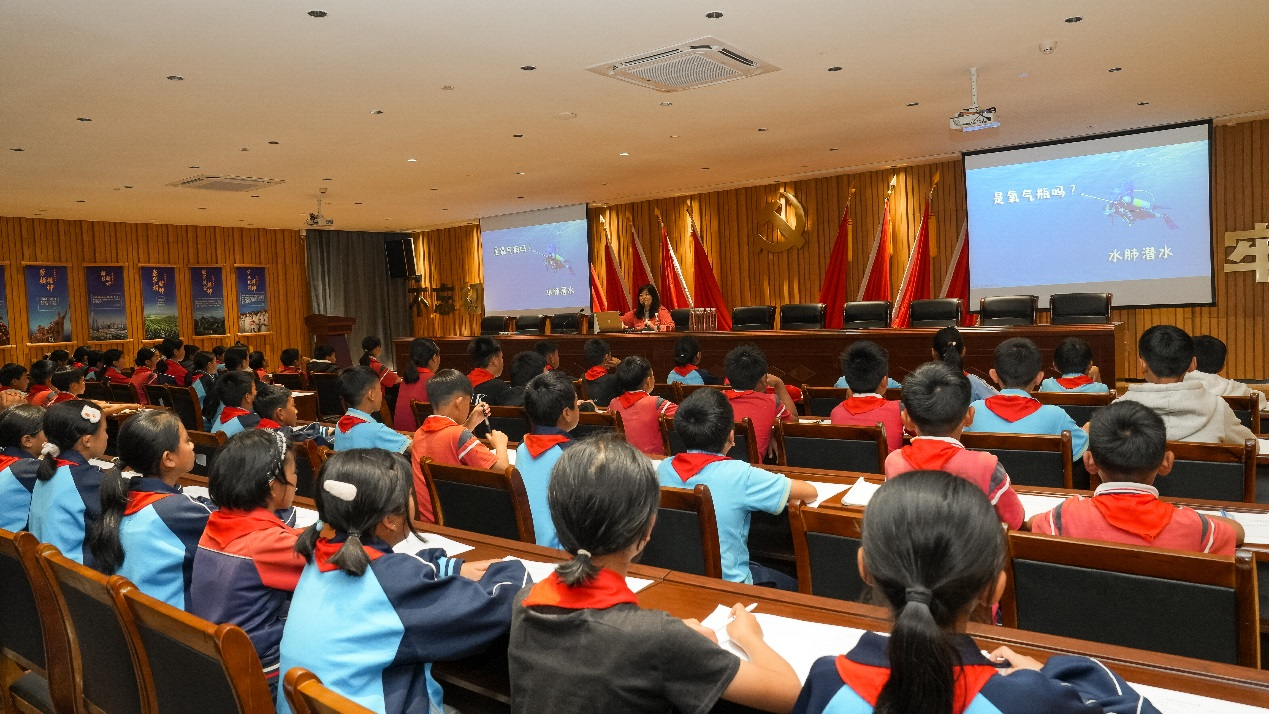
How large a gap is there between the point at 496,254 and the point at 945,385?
12848 millimetres

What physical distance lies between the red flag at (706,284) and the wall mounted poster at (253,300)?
8005 millimetres

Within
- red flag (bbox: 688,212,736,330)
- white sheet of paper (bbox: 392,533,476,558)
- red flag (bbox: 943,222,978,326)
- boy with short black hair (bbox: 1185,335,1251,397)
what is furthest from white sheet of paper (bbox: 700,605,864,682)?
red flag (bbox: 688,212,736,330)

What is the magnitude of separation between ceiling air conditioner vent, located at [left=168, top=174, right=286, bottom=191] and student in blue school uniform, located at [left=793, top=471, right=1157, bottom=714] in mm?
9980

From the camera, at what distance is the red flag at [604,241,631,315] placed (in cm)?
1336

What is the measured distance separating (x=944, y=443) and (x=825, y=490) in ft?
A: 1.47

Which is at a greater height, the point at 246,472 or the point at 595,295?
the point at 595,295

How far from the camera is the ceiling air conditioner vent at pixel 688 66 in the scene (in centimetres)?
557

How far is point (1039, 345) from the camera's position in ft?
23.7

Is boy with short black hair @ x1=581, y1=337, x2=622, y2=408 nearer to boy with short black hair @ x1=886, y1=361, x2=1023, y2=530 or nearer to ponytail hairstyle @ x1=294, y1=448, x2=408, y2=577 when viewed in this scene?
boy with short black hair @ x1=886, y1=361, x2=1023, y2=530

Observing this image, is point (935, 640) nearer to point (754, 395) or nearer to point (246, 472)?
point (246, 472)

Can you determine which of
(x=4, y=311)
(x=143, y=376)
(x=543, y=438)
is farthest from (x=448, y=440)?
(x=4, y=311)

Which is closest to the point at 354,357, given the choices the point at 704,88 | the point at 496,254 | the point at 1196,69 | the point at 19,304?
the point at 496,254

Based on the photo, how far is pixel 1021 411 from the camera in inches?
134

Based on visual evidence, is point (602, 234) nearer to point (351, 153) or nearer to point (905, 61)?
point (351, 153)
